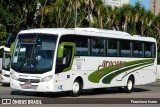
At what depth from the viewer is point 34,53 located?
2134cm

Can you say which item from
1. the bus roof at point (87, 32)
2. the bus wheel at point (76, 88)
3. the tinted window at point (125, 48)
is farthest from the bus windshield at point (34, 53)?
the tinted window at point (125, 48)

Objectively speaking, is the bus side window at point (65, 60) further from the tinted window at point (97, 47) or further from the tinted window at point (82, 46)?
the tinted window at point (97, 47)

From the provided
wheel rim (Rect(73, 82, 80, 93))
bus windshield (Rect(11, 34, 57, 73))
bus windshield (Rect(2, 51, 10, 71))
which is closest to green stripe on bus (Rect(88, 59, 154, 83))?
wheel rim (Rect(73, 82, 80, 93))

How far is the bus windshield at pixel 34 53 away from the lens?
69.4ft

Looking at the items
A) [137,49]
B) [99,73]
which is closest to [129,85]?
[137,49]

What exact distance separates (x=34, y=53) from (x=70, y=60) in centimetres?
168

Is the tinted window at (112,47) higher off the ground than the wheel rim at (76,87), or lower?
higher

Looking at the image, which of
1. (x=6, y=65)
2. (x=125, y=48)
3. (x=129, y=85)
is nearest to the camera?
(x=125, y=48)

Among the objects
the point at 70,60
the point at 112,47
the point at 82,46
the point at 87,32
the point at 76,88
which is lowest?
the point at 76,88

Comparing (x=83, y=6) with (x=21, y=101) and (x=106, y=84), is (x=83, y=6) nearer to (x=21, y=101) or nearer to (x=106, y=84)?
(x=106, y=84)

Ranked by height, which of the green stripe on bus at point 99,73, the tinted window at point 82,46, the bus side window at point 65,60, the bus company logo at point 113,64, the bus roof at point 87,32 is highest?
the bus roof at point 87,32

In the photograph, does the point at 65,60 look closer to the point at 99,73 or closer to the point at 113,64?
the point at 99,73

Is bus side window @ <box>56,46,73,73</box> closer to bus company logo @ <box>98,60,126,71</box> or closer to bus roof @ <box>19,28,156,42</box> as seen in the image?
bus roof @ <box>19,28,156,42</box>

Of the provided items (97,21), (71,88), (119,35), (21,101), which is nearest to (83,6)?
(97,21)
